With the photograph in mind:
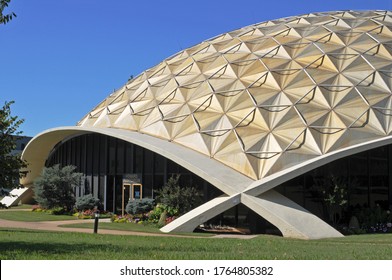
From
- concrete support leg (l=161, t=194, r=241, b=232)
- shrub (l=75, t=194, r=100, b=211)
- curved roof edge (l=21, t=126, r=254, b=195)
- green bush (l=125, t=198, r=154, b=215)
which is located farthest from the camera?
shrub (l=75, t=194, r=100, b=211)

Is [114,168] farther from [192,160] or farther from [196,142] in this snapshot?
[192,160]

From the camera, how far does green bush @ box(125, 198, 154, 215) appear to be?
3063 centimetres

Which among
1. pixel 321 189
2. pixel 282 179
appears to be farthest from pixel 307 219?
pixel 321 189

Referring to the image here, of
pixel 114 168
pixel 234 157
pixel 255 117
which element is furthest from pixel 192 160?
pixel 114 168

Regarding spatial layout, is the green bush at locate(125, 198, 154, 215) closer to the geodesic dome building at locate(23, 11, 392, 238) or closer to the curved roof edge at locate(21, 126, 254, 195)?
the geodesic dome building at locate(23, 11, 392, 238)

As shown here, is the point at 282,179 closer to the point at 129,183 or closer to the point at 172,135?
the point at 172,135

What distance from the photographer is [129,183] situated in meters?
34.3

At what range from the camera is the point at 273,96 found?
29.5 meters

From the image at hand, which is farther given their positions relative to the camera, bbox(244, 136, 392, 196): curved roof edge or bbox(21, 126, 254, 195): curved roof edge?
bbox(21, 126, 254, 195): curved roof edge

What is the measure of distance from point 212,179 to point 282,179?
352cm

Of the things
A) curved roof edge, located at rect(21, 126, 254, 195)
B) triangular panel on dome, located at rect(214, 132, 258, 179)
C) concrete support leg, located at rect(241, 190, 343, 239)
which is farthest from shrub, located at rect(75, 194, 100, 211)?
concrete support leg, located at rect(241, 190, 343, 239)

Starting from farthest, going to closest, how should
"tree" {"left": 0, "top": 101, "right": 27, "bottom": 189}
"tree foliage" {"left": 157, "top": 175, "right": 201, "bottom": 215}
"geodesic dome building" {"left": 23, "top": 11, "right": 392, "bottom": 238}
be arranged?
"tree foliage" {"left": 157, "top": 175, "right": 201, "bottom": 215}
"geodesic dome building" {"left": 23, "top": 11, "right": 392, "bottom": 238}
"tree" {"left": 0, "top": 101, "right": 27, "bottom": 189}

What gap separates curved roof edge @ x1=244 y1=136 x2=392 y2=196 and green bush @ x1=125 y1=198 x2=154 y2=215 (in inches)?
329

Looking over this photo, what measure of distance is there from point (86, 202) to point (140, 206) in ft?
21.6
